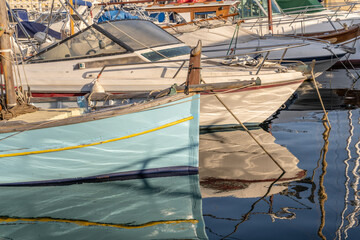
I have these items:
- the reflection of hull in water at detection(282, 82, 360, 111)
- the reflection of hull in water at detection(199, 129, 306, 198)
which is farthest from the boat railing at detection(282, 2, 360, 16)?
the reflection of hull in water at detection(199, 129, 306, 198)

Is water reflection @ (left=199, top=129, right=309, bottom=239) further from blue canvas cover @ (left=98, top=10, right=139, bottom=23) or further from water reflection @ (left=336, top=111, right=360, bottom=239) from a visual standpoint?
blue canvas cover @ (left=98, top=10, right=139, bottom=23)

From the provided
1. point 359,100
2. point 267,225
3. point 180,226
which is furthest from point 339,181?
Result: point 359,100

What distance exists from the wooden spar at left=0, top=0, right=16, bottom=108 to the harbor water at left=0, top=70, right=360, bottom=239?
5.03ft

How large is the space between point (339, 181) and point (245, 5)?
56.2 ft

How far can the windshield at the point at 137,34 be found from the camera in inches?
438

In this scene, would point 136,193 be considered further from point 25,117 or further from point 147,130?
point 25,117

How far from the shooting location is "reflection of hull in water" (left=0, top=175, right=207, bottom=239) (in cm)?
647

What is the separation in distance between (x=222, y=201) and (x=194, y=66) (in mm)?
2080

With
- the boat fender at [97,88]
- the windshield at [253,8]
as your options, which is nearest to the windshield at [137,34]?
the boat fender at [97,88]

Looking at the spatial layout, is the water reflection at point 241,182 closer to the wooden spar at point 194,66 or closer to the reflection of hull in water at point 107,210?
the reflection of hull in water at point 107,210

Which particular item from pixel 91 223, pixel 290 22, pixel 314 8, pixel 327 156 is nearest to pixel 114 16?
pixel 314 8

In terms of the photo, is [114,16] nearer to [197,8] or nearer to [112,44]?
[197,8]

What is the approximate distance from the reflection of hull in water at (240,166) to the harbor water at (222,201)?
0.02 metres

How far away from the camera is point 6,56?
8.40m
